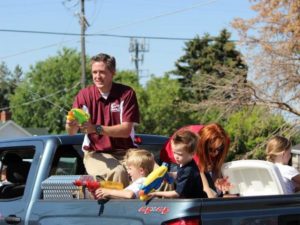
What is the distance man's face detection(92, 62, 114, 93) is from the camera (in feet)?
19.5

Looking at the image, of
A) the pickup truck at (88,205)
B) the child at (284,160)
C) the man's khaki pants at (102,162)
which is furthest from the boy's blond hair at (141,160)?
the child at (284,160)

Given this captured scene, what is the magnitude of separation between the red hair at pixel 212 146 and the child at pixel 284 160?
2.02 feet

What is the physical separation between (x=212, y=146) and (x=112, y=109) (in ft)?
3.34

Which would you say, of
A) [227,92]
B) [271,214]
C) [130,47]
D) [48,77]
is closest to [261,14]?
[227,92]

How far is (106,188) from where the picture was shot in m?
4.79

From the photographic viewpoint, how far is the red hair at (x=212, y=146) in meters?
5.43

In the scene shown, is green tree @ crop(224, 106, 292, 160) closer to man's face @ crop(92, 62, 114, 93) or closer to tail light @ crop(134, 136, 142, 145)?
tail light @ crop(134, 136, 142, 145)

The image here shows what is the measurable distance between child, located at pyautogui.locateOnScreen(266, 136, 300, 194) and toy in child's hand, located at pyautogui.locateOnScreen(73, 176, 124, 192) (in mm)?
1599

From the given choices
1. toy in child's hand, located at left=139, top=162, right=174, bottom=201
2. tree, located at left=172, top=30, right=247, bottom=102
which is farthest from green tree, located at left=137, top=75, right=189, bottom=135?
toy in child's hand, located at left=139, top=162, right=174, bottom=201

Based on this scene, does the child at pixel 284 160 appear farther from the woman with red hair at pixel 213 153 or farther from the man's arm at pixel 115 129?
the man's arm at pixel 115 129

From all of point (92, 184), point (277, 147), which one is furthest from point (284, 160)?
point (92, 184)

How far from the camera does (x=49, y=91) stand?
6969 cm

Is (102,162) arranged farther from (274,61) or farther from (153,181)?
(274,61)

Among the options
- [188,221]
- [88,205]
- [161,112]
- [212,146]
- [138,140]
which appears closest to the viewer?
[188,221]
